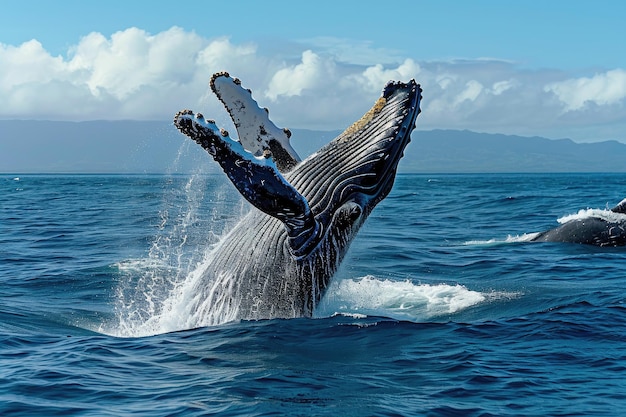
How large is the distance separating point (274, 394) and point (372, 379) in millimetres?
989

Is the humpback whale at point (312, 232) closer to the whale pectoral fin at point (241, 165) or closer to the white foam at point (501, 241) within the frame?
the whale pectoral fin at point (241, 165)

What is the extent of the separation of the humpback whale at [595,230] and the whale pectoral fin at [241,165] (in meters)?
13.0

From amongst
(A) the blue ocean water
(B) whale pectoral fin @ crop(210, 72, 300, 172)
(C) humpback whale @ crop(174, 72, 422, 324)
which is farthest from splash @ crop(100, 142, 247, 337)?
(B) whale pectoral fin @ crop(210, 72, 300, 172)

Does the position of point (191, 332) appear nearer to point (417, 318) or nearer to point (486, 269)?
point (417, 318)

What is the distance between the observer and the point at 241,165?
26.0 feet

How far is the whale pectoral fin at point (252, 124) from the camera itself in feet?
33.0

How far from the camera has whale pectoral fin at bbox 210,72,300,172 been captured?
1005cm

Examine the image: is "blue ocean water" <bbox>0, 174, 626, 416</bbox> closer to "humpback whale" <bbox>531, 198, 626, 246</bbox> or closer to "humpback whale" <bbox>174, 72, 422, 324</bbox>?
"humpback whale" <bbox>174, 72, 422, 324</bbox>

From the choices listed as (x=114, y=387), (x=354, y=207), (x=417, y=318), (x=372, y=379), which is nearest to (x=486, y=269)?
(x=417, y=318)

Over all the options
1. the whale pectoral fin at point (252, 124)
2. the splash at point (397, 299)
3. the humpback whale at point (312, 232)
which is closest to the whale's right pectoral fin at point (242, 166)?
the humpback whale at point (312, 232)

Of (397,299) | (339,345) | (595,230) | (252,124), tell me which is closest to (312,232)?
(339,345)

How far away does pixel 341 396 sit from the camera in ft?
23.2

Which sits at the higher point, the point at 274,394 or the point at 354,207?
the point at 354,207

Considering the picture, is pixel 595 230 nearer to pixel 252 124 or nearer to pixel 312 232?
pixel 252 124
